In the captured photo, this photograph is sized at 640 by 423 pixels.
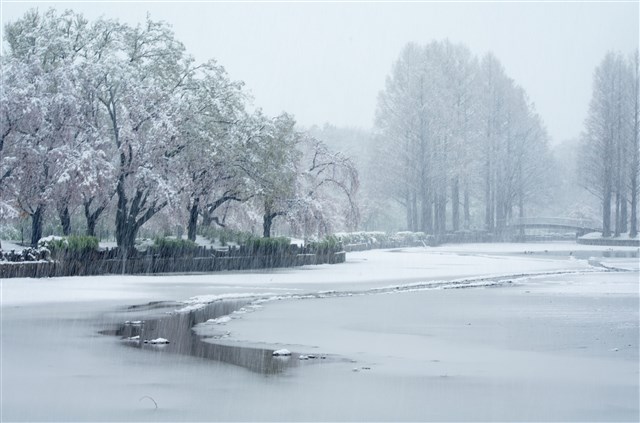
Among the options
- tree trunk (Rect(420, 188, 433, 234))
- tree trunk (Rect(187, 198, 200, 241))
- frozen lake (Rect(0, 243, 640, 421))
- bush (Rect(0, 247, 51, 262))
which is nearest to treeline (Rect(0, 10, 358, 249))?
tree trunk (Rect(187, 198, 200, 241))

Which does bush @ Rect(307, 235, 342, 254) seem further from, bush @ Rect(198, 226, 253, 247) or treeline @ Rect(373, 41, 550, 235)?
treeline @ Rect(373, 41, 550, 235)

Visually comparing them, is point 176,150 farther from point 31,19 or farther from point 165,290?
point 165,290

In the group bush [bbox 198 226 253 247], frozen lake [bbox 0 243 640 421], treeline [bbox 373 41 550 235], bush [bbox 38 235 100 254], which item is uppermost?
treeline [bbox 373 41 550 235]

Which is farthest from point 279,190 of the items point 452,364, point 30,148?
point 452,364

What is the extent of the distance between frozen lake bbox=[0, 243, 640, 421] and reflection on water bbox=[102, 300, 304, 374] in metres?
0.05

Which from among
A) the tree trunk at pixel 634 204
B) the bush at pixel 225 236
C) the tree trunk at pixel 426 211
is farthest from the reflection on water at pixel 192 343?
the tree trunk at pixel 634 204

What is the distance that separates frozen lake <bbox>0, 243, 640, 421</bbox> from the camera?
8094 mm

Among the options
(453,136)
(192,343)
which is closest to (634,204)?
(453,136)

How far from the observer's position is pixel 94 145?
3244 centimetres

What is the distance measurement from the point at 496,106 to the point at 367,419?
71.8m

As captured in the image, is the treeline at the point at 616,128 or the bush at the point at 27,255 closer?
the bush at the point at 27,255

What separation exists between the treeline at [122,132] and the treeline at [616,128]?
3930 cm

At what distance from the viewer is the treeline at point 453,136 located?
6769 centimetres

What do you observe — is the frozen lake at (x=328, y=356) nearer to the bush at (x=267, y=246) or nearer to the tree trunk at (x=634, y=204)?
the bush at (x=267, y=246)
